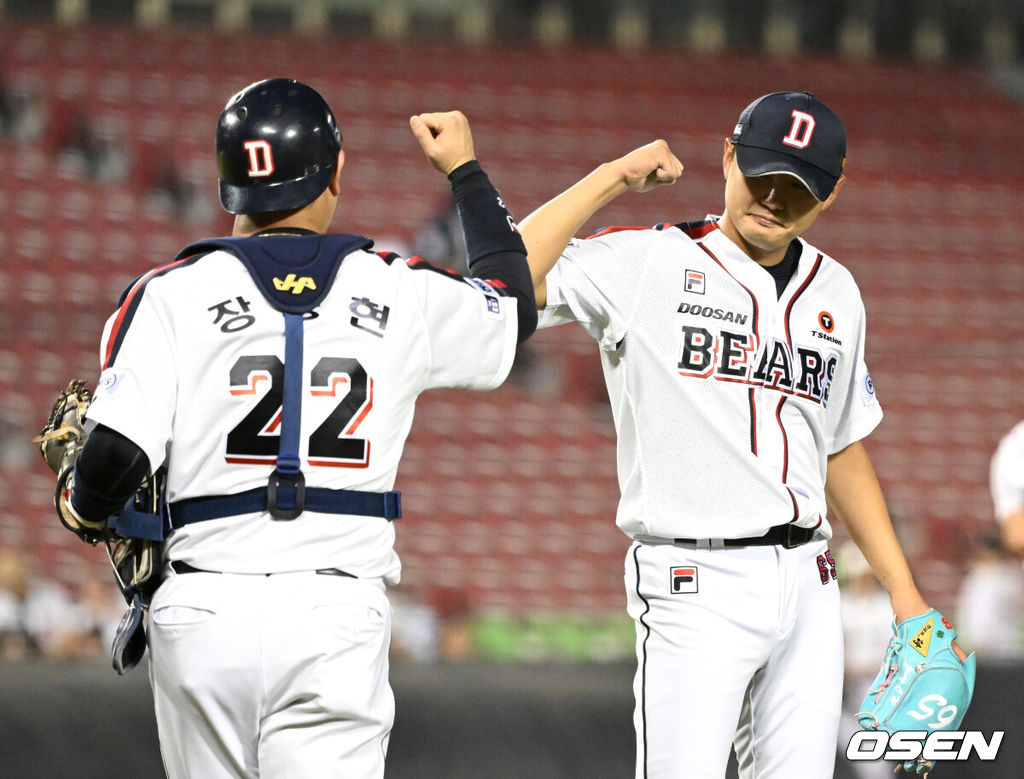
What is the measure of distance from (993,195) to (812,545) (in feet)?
28.2

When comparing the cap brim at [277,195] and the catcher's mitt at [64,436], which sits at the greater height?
the cap brim at [277,195]

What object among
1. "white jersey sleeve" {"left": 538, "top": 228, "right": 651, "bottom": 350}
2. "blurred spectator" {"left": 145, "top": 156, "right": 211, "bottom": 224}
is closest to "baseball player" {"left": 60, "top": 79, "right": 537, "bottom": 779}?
"white jersey sleeve" {"left": 538, "top": 228, "right": 651, "bottom": 350}

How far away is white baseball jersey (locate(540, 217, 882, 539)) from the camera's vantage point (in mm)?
2781

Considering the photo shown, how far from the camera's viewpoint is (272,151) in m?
2.27

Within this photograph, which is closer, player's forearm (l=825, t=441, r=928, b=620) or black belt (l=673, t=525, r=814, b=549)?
black belt (l=673, t=525, r=814, b=549)

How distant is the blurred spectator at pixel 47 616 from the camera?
21.6ft

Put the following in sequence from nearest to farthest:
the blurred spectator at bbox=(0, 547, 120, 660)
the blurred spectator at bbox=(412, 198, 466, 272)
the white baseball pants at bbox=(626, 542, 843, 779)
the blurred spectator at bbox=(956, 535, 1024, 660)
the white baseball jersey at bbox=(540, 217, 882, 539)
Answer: the white baseball pants at bbox=(626, 542, 843, 779) → the white baseball jersey at bbox=(540, 217, 882, 539) → the blurred spectator at bbox=(0, 547, 120, 660) → the blurred spectator at bbox=(956, 535, 1024, 660) → the blurred spectator at bbox=(412, 198, 466, 272)

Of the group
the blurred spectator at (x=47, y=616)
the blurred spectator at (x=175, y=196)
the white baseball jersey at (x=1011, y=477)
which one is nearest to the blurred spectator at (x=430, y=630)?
the blurred spectator at (x=47, y=616)

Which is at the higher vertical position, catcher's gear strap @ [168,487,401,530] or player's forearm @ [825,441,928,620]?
catcher's gear strap @ [168,487,401,530]

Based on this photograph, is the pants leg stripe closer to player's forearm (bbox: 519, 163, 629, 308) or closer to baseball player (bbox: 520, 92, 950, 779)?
baseball player (bbox: 520, 92, 950, 779)

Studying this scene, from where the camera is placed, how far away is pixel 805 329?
2.95m

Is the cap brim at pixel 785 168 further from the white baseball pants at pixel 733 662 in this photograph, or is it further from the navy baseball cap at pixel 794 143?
the white baseball pants at pixel 733 662

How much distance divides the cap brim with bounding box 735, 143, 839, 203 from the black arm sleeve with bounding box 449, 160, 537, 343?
63 cm

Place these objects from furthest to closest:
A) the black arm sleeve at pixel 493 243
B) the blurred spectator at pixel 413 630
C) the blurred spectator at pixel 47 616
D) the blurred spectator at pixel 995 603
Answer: the blurred spectator at pixel 413 630
the blurred spectator at pixel 995 603
the blurred spectator at pixel 47 616
the black arm sleeve at pixel 493 243
